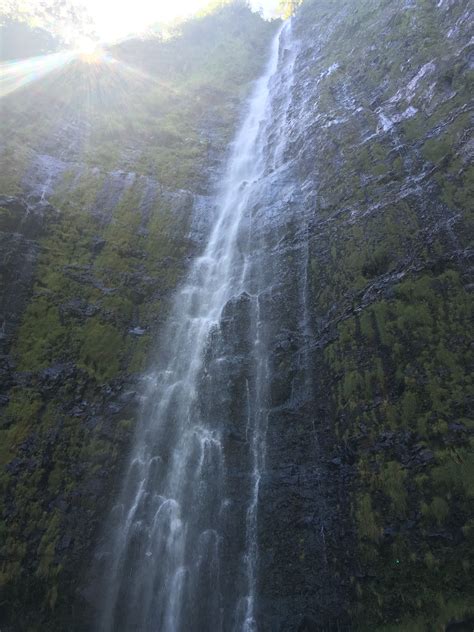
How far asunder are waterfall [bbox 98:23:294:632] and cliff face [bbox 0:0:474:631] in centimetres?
35

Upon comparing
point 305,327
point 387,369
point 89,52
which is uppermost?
point 89,52

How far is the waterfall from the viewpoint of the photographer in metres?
13.3

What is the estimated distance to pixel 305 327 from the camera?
18.3 m

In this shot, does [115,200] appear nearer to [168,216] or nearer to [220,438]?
[168,216]

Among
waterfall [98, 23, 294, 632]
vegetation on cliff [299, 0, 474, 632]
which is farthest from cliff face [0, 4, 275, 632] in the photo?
vegetation on cliff [299, 0, 474, 632]

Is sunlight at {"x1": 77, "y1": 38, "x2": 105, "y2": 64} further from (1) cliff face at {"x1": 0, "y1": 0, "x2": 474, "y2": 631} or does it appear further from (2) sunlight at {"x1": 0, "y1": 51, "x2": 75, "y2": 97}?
(1) cliff face at {"x1": 0, "y1": 0, "x2": 474, "y2": 631}

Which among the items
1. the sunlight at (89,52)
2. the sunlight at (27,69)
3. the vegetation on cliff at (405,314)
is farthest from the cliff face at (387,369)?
the sunlight at (89,52)

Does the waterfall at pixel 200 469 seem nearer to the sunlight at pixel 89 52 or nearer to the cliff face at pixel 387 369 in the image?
the cliff face at pixel 387 369

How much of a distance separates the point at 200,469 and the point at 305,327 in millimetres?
7065

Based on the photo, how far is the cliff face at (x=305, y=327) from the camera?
12547 millimetres

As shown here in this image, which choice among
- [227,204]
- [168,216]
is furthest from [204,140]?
[168,216]

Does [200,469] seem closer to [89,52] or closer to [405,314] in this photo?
[405,314]

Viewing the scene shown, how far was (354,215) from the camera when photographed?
20109mm

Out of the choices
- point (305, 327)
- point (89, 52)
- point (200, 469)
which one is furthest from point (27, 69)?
point (200, 469)
